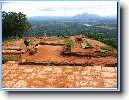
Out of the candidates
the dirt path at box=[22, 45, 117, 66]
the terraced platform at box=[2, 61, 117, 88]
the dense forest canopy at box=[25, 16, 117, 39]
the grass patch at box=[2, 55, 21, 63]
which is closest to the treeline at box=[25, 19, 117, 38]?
the dense forest canopy at box=[25, 16, 117, 39]

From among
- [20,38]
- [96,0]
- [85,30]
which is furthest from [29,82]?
[96,0]

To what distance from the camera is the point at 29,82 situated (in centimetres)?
641

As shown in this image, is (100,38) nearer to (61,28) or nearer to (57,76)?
(61,28)

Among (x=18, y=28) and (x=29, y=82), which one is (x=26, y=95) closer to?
(x=29, y=82)

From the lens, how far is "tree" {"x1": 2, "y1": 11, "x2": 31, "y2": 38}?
6367 millimetres

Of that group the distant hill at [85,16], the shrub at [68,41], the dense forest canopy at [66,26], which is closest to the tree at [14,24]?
the dense forest canopy at [66,26]

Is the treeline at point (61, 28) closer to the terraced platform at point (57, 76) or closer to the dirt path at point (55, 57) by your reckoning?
the dirt path at point (55, 57)

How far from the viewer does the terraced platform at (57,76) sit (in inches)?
250

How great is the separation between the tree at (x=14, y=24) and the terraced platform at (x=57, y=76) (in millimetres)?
421

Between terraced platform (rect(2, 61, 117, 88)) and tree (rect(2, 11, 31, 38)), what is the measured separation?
1.38ft

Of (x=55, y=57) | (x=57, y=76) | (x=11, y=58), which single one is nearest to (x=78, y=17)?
(x=55, y=57)

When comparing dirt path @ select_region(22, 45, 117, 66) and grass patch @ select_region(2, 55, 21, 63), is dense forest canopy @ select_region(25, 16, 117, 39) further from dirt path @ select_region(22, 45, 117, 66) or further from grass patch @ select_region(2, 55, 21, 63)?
grass patch @ select_region(2, 55, 21, 63)

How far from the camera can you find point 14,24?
21.3 ft

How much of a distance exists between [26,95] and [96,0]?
1.63 m
